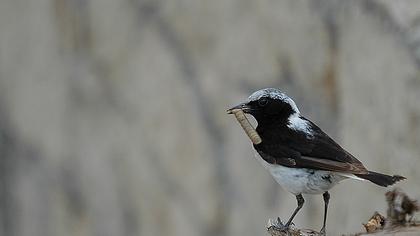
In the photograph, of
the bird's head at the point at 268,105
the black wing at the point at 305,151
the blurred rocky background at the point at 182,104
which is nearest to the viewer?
the black wing at the point at 305,151

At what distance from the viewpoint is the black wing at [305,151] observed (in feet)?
7.14

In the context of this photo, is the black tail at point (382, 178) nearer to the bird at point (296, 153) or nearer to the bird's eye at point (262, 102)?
the bird at point (296, 153)

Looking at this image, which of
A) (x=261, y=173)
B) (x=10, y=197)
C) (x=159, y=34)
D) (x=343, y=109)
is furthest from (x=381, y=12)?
(x=10, y=197)

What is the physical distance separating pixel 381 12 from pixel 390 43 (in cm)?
11

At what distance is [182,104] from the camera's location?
3945 millimetres

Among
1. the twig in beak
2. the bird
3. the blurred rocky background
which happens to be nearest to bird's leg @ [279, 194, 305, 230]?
the bird

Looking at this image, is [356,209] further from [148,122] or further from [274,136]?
[148,122]

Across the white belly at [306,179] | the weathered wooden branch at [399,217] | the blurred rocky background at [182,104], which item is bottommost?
the weathered wooden branch at [399,217]

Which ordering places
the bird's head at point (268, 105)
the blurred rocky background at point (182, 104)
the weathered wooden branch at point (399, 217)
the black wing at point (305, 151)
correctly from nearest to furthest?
the weathered wooden branch at point (399, 217)
the black wing at point (305, 151)
the bird's head at point (268, 105)
the blurred rocky background at point (182, 104)

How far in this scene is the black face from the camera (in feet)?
7.76

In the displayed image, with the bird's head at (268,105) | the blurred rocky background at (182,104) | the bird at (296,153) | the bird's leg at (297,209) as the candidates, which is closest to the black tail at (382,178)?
the bird at (296,153)

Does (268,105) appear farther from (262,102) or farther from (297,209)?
→ (297,209)

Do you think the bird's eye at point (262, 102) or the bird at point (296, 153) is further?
the bird's eye at point (262, 102)

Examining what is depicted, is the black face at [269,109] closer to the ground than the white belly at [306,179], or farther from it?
farther from it
